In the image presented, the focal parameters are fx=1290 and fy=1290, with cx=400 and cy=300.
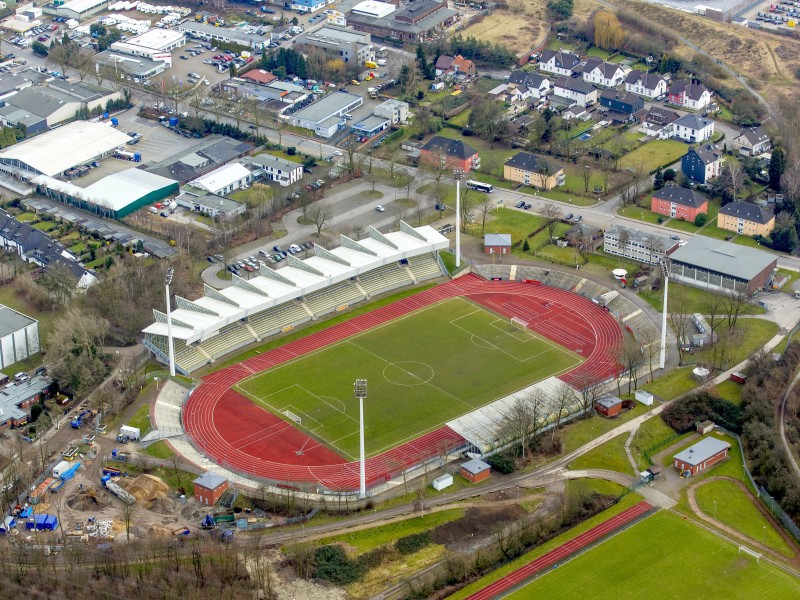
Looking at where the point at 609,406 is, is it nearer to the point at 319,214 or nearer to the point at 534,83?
the point at 319,214

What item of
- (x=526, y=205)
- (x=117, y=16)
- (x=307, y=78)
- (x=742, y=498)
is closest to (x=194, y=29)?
(x=117, y=16)

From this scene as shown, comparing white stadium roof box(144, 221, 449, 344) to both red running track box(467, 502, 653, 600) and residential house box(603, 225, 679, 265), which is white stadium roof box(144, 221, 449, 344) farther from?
red running track box(467, 502, 653, 600)

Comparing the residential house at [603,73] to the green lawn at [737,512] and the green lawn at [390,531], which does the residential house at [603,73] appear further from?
the green lawn at [390,531]

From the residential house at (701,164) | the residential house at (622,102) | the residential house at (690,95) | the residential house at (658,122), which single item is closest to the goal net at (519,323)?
the residential house at (701,164)

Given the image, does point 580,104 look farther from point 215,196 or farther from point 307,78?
point 215,196

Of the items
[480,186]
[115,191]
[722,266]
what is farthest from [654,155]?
[115,191]

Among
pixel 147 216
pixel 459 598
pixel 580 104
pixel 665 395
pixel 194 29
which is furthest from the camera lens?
pixel 194 29

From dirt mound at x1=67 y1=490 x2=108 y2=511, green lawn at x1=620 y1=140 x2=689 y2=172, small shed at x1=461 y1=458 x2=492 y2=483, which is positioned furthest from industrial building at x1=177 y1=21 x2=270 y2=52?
dirt mound at x1=67 y1=490 x2=108 y2=511
